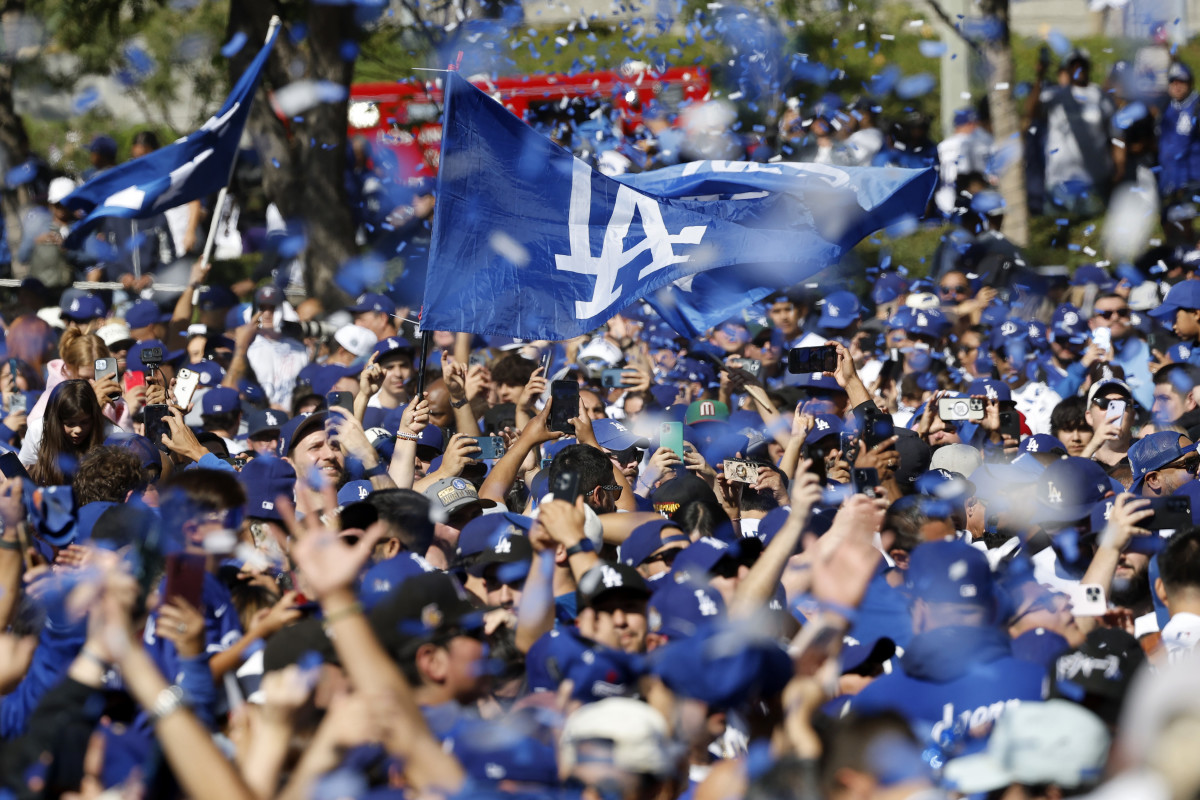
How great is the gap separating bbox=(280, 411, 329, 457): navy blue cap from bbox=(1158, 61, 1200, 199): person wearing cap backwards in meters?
9.43

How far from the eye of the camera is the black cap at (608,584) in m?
4.78

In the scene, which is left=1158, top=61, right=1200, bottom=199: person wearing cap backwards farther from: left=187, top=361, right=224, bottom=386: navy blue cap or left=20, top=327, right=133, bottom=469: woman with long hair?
left=20, top=327, right=133, bottom=469: woman with long hair

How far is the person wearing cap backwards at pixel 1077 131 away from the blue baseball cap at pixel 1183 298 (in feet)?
19.2

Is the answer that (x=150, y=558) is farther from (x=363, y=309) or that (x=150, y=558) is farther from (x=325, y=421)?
(x=363, y=309)

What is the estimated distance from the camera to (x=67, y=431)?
7.32 metres

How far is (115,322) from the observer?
11039 millimetres

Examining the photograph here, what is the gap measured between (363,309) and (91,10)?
20.6 feet

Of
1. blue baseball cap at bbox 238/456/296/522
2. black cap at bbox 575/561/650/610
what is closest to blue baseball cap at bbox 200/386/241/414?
blue baseball cap at bbox 238/456/296/522

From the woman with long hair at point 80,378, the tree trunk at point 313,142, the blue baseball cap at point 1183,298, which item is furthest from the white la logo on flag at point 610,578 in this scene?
the tree trunk at point 313,142

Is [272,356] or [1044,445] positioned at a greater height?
[1044,445]

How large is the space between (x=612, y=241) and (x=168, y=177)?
4.53 metres

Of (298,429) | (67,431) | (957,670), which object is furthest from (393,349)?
(957,670)

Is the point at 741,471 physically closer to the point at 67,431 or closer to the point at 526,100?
the point at 67,431

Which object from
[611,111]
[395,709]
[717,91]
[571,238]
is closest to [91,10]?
[611,111]
